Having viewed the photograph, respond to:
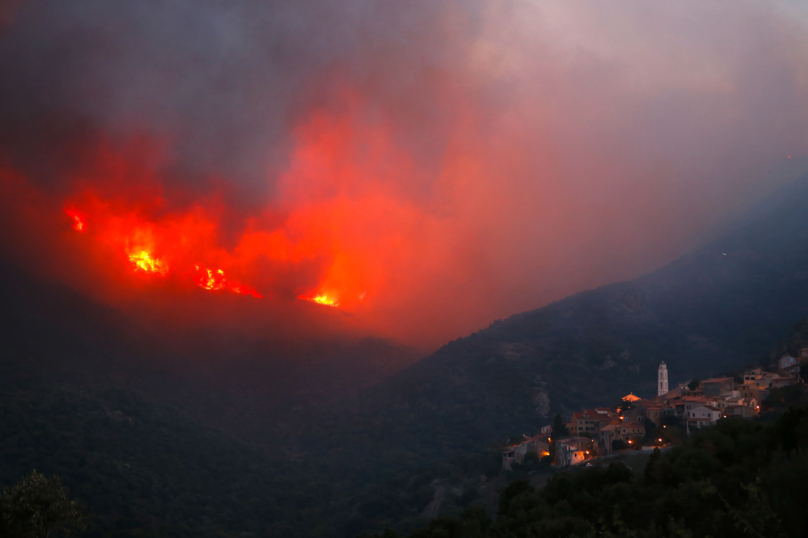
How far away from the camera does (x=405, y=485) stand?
75.7 m

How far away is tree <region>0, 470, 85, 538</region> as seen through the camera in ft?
86.5

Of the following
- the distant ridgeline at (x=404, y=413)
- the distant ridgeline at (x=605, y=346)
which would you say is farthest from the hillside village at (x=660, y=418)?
the distant ridgeline at (x=605, y=346)

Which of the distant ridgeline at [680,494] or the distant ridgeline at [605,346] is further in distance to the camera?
the distant ridgeline at [605,346]

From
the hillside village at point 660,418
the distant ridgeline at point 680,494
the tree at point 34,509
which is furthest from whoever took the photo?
the hillside village at point 660,418

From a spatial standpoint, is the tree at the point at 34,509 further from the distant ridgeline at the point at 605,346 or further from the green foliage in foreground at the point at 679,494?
the distant ridgeline at the point at 605,346

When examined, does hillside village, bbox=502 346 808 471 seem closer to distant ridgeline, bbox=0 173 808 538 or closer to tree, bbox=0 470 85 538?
distant ridgeline, bbox=0 173 808 538

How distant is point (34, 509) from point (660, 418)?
49142mm

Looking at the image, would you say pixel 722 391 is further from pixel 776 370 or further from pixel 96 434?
pixel 96 434

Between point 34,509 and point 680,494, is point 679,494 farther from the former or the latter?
point 34,509

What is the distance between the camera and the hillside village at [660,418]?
2106 inches

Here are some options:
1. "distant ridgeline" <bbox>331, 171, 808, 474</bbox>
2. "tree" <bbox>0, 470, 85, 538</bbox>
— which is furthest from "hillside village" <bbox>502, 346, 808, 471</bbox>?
"tree" <bbox>0, 470, 85, 538</bbox>

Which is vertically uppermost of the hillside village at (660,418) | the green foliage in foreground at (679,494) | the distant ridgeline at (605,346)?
the distant ridgeline at (605,346)

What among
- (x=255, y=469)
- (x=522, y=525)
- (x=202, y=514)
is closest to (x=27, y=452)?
(x=202, y=514)

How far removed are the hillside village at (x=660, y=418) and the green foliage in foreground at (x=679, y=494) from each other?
18616mm
